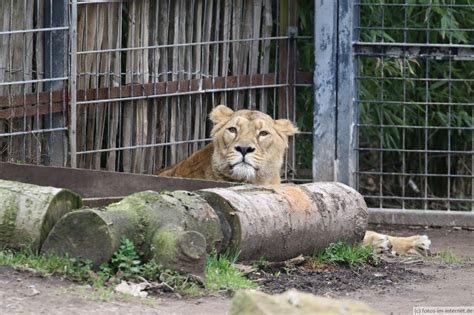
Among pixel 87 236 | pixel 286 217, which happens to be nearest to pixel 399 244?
pixel 286 217

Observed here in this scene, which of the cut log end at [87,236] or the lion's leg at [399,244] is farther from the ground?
the cut log end at [87,236]

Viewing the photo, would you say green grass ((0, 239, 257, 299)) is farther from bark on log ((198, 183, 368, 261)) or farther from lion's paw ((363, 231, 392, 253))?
lion's paw ((363, 231, 392, 253))

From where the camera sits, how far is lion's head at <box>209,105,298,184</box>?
9414mm

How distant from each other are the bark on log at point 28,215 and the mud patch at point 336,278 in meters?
1.26

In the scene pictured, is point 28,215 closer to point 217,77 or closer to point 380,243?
point 380,243

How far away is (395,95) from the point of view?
11.8 m

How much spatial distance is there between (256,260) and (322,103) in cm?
337

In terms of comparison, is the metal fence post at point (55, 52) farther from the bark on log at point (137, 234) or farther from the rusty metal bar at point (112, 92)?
the bark on log at point (137, 234)

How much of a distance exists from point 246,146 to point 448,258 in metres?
1.82

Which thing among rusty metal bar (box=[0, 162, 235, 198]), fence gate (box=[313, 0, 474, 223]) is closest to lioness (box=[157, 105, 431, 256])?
fence gate (box=[313, 0, 474, 223])

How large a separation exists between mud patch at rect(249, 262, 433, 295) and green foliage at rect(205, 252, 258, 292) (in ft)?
0.50

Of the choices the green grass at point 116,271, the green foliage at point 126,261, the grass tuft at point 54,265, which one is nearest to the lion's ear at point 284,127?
the green grass at point 116,271

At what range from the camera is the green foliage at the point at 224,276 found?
21.3 ft

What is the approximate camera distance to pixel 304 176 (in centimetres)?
1095
